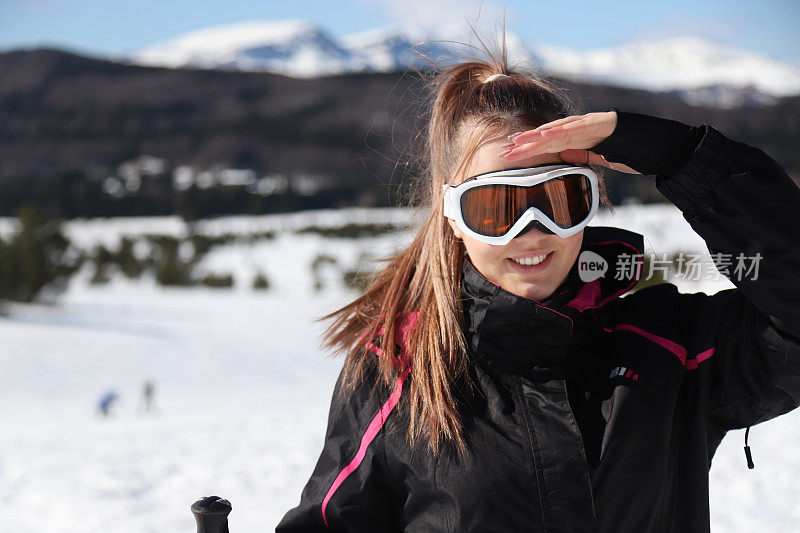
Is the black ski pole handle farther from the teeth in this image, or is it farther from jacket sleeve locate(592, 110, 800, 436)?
jacket sleeve locate(592, 110, 800, 436)

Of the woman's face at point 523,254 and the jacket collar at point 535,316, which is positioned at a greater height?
the woman's face at point 523,254

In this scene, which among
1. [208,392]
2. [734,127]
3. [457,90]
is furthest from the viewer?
[734,127]

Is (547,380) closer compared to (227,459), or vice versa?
(547,380)

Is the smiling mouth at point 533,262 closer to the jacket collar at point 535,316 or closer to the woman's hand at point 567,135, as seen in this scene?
the jacket collar at point 535,316

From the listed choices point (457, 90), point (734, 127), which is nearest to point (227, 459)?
point (457, 90)

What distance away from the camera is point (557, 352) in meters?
1.34

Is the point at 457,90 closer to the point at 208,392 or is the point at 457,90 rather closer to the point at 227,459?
the point at 227,459

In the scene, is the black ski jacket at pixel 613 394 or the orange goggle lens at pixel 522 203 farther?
the orange goggle lens at pixel 522 203

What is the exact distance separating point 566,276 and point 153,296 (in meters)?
23.0

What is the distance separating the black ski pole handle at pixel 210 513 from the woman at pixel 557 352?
175mm

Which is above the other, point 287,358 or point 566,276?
point 566,276

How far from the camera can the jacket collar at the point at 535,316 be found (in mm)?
1329

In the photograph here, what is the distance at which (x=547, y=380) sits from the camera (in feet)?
4.44

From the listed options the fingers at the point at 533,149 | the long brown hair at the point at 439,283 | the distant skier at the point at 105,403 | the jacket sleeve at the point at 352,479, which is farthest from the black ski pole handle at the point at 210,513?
the distant skier at the point at 105,403
